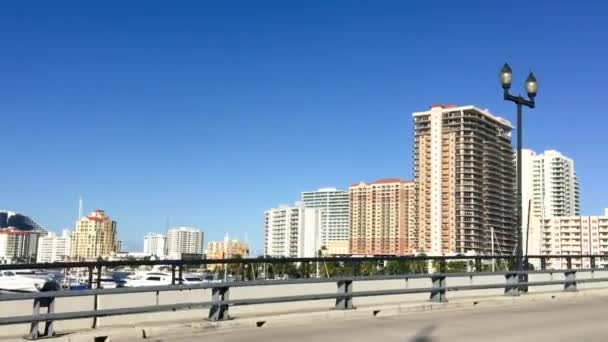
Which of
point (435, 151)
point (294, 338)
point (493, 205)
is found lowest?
point (294, 338)

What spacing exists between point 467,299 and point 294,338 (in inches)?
303

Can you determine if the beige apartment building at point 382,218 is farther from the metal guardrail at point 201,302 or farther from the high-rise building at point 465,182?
the metal guardrail at point 201,302

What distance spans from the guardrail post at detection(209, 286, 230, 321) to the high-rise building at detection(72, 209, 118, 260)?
17519cm

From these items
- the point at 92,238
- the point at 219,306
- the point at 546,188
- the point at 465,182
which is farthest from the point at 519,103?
the point at 92,238

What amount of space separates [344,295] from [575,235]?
12149cm

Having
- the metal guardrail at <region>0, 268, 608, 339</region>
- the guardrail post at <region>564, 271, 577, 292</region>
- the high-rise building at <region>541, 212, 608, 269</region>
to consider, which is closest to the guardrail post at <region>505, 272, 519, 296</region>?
the metal guardrail at <region>0, 268, 608, 339</region>

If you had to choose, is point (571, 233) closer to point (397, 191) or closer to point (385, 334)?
point (397, 191)

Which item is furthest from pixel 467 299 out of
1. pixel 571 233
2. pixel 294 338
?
pixel 571 233

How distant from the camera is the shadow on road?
36.2ft

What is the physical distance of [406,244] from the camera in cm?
17525

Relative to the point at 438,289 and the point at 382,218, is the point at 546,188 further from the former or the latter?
the point at 438,289

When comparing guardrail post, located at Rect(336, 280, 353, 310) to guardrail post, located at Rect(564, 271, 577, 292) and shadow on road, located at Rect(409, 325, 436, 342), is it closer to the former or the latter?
shadow on road, located at Rect(409, 325, 436, 342)

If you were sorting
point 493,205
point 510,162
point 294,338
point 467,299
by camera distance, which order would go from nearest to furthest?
point 294,338 → point 467,299 → point 510,162 → point 493,205

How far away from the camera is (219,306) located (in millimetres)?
12398
